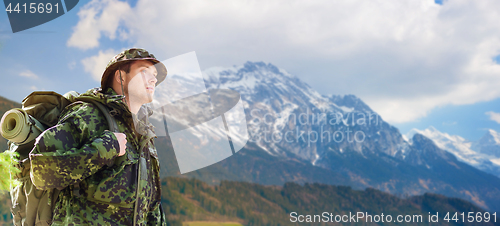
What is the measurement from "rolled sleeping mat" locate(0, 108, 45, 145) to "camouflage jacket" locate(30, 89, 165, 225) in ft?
0.60

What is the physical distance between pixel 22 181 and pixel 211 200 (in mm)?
52345

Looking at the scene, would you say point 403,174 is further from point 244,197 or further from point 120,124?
point 120,124

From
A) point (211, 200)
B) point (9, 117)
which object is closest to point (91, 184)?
point (9, 117)

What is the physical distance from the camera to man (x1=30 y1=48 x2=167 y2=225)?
7.14 ft

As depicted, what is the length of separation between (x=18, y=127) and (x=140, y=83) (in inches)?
35.7

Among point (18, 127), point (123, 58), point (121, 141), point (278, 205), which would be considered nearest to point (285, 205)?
point (278, 205)

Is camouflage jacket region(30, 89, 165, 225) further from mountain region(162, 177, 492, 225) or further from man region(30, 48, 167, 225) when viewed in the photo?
mountain region(162, 177, 492, 225)

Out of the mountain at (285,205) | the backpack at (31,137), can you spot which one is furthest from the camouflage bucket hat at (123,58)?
the mountain at (285,205)

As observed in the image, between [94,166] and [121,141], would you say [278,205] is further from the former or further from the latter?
[94,166]

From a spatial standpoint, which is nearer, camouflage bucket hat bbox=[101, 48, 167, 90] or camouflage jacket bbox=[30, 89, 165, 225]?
camouflage jacket bbox=[30, 89, 165, 225]

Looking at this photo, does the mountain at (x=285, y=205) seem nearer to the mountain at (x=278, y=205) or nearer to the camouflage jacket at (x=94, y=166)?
the mountain at (x=278, y=205)

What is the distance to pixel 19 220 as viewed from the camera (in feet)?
7.98

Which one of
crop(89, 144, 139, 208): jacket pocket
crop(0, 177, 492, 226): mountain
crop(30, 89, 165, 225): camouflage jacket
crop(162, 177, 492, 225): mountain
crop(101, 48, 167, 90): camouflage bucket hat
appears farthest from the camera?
crop(162, 177, 492, 225): mountain

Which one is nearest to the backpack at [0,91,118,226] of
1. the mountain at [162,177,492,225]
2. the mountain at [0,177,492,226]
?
the mountain at [0,177,492,226]
